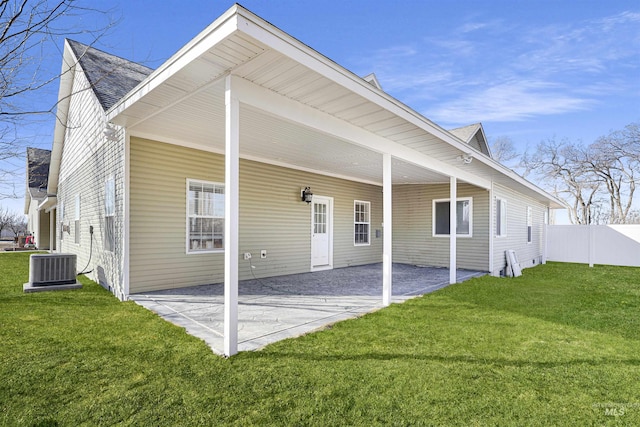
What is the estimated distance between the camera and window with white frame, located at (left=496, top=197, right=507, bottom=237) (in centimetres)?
961

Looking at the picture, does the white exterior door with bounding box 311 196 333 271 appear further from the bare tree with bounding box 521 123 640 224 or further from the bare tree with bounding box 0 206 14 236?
the bare tree with bounding box 0 206 14 236

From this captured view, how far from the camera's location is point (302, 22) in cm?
799

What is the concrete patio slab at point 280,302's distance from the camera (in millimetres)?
3811

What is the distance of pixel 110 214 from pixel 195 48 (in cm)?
433

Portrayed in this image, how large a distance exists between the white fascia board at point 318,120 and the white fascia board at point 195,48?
412 millimetres

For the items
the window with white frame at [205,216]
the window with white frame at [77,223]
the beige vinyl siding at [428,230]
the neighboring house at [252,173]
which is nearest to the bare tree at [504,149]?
the neighboring house at [252,173]

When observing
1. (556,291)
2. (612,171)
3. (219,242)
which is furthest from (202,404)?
(612,171)

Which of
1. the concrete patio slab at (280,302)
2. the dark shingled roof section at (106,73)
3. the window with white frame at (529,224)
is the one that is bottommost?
the concrete patio slab at (280,302)

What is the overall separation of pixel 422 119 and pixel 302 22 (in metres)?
4.80

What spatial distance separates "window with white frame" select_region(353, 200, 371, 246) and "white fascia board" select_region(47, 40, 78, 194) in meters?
7.67

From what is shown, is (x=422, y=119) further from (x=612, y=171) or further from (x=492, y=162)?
(x=612, y=171)

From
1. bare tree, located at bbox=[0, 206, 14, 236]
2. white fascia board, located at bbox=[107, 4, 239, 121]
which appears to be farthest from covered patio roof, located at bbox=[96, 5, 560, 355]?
bare tree, located at bbox=[0, 206, 14, 236]

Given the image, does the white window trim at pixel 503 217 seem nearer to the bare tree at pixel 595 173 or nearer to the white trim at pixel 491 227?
the white trim at pixel 491 227

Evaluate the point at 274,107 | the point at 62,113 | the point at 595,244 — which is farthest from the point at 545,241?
the point at 62,113
